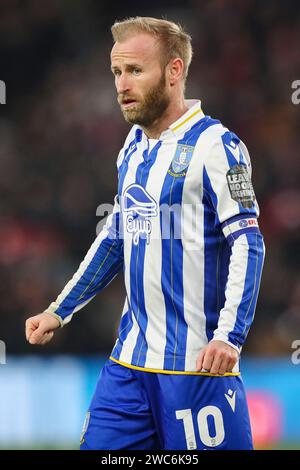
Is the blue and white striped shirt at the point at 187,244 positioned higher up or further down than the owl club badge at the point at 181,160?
further down

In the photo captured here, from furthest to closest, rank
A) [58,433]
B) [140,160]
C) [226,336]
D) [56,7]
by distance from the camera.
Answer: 1. [56,7]
2. [58,433]
3. [140,160]
4. [226,336]

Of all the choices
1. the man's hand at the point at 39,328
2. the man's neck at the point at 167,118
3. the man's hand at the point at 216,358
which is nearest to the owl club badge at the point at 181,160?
the man's neck at the point at 167,118

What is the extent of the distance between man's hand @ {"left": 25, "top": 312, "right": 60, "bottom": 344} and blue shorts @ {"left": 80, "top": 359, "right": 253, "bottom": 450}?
0.97ft

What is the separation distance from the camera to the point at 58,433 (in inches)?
255

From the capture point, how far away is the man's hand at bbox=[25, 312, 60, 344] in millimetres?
3326

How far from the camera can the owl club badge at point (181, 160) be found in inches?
122

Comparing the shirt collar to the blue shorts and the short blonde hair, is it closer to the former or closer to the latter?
the short blonde hair

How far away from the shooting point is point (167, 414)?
10.2ft

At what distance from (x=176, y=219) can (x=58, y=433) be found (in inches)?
148

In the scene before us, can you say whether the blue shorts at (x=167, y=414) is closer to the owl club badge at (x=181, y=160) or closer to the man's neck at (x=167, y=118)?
the owl club badge at (x=181, y=160)

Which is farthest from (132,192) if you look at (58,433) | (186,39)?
(58,433)

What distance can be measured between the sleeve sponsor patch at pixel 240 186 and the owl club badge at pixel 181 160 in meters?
0.16

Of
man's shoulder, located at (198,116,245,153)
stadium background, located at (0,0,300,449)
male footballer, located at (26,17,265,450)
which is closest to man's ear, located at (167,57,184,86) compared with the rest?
male footballer, located at (26,17,265,450)

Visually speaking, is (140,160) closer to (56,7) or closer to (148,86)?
(148,86)
